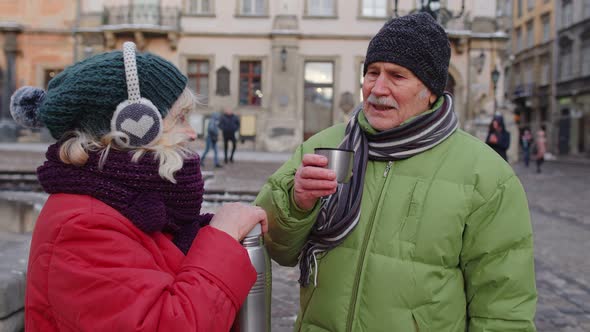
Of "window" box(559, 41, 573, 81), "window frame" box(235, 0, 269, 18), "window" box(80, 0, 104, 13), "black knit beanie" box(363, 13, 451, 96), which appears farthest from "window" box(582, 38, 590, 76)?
"black knit beanie" box(363, 13, 451, 96)

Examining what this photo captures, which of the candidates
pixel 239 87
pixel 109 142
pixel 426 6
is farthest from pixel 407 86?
pixel 239 87

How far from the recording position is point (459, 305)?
1800 mm

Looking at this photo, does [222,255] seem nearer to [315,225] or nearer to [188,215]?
[188,215]

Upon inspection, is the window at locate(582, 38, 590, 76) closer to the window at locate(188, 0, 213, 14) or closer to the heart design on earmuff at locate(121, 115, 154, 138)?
the window at locate(188, 0, 213, 14)

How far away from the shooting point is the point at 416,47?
1842 mm

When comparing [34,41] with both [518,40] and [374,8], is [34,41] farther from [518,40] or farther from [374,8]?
[518,40]

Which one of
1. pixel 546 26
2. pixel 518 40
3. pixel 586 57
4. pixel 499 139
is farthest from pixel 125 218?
pixel 518 40

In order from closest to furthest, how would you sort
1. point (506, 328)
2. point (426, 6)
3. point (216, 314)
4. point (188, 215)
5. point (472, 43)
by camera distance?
point (216, 314), point (188, 215), point (506, 328), point (426, 6), point (472, 43)

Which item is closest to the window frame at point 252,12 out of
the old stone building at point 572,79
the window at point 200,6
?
the window at point 200,6

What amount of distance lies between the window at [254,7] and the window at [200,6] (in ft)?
4.76

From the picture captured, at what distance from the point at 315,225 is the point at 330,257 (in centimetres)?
12

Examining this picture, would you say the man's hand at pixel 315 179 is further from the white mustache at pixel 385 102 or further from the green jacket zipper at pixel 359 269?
the white mustache at pixel 385 102

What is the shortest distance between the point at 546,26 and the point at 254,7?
78.3 feet

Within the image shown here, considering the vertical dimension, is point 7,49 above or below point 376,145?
above
